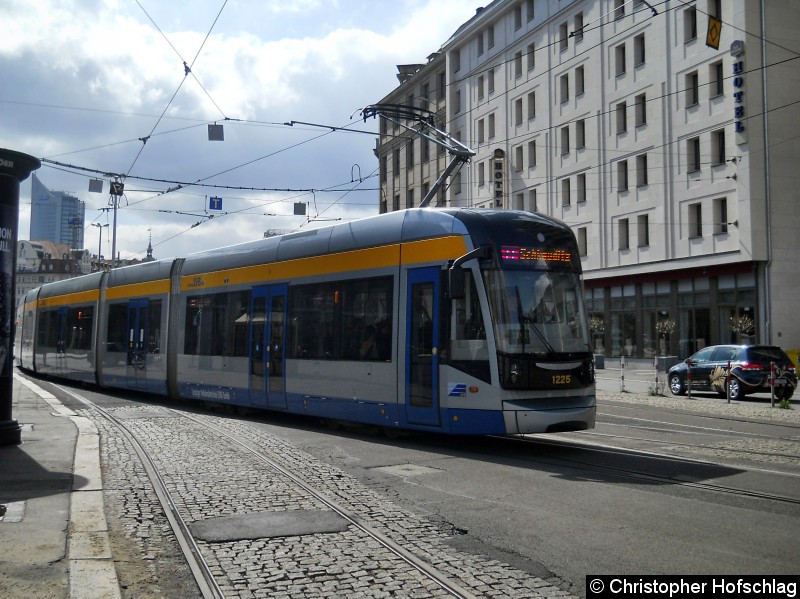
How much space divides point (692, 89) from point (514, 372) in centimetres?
2991

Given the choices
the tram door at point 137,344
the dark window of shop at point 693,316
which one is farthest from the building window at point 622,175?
the tram door at point 137,344

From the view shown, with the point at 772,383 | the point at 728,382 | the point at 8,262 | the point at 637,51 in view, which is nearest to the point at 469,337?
the point at 8,262

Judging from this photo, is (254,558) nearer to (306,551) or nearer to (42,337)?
(306,551)

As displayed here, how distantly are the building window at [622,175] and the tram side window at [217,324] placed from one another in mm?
27400

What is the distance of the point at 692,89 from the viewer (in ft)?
120

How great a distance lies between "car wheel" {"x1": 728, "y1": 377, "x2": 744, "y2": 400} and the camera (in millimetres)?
23375

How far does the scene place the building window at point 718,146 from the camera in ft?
116

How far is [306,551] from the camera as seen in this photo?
630 centimetres

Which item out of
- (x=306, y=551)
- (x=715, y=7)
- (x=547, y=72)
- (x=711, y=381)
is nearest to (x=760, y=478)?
(x=306, y=551)

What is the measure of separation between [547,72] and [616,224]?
9822 millimetres

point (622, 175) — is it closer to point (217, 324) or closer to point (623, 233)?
point (623, 233)

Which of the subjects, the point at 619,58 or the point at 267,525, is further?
the point at 619,58

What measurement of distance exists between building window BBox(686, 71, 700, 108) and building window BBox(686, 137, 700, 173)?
1.61 m

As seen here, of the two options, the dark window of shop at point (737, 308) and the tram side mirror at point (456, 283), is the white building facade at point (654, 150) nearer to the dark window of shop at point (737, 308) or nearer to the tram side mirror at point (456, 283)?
the dark window of shop at point (737, 308)
